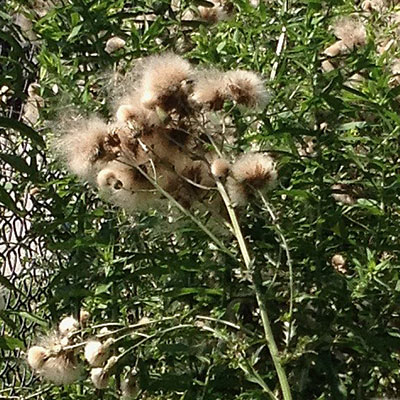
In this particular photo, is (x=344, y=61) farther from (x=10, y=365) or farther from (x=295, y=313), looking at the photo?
(x=10, y=365)

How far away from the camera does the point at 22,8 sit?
6.73 ft

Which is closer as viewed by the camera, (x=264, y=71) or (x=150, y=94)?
(x=150, y=94)

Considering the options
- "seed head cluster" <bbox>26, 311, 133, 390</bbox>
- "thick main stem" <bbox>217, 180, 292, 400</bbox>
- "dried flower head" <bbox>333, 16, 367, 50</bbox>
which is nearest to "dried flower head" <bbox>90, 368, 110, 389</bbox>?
"seed head cluster" <bbox>26, 311, 133, 390</bbox>

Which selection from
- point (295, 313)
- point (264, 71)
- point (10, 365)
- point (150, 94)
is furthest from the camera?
point (10, 365)

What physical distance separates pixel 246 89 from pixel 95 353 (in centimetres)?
45

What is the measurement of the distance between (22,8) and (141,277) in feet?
2.04

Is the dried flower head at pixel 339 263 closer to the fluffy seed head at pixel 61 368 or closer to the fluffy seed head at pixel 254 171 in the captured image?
the fluffy seed head at pixel 254 171

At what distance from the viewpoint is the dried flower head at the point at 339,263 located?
181cm

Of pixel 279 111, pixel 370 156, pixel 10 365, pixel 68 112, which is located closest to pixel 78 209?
pixel 68 112

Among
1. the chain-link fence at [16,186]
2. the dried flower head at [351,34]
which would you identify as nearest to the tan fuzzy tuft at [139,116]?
the chain-link fence at [16,186]

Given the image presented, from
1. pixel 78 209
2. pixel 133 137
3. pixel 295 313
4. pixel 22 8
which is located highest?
pixel 22 8

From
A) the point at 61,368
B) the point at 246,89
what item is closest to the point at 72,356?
the point at 61,368

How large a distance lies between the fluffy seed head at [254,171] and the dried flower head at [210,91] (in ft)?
0.31

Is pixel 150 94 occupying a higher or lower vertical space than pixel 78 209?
lower
